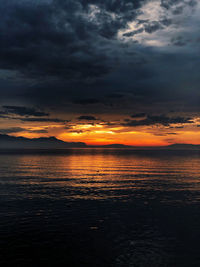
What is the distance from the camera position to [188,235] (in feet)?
86.4

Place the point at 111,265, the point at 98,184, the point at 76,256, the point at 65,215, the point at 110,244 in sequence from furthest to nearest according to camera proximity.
A: the point at 98,184, the point at 65,215, the point at 110,244, the point at 76,256, the point at 111,265

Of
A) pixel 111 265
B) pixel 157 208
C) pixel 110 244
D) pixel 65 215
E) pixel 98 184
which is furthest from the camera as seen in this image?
pixel 98 184

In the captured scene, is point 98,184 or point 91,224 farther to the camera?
point 98,184

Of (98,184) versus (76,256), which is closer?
(76,256)

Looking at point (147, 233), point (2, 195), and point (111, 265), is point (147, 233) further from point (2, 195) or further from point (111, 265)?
point (2, 195)

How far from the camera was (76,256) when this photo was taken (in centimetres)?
2128

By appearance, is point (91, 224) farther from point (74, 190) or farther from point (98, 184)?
point (98, 184)

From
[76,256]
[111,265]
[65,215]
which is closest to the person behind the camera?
[111,265]

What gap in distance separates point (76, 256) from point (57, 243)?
11.7ft

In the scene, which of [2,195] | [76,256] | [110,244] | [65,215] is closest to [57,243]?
[76,256]

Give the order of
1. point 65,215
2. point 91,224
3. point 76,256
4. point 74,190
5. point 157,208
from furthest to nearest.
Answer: point 74,190 < point 157,208 < point 65,215 < point 91,224 < point 76,256

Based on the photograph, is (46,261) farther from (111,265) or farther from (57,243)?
(111,265)

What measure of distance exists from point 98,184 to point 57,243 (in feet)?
122

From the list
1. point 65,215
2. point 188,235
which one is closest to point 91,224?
point 65,215
